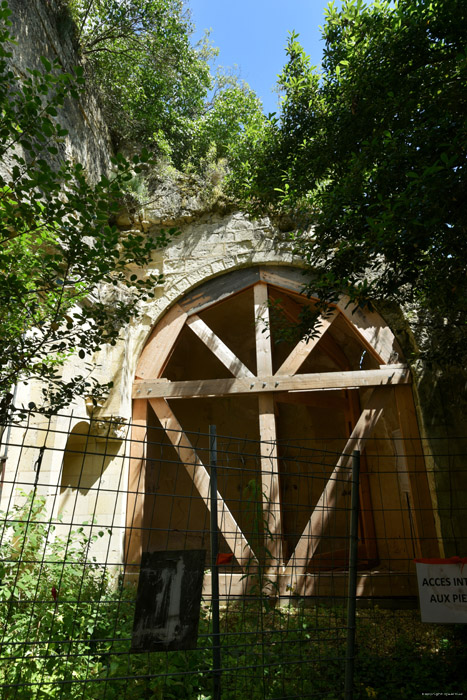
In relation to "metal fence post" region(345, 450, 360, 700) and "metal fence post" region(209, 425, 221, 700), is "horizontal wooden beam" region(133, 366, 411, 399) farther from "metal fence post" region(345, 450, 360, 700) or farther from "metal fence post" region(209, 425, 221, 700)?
"metal fence post" region(209, 425, 221, 700)

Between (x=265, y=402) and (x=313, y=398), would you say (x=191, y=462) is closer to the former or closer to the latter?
(x=265, y=402)

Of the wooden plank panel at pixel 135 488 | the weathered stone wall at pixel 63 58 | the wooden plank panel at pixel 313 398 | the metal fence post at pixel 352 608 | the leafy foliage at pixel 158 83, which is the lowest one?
the metal fence post at pixel 352 608

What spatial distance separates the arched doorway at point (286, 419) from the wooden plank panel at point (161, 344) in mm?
14

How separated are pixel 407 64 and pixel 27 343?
4.10 meters

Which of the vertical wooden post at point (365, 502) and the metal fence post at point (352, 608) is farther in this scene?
the vertical wooden post at point (365, 502)

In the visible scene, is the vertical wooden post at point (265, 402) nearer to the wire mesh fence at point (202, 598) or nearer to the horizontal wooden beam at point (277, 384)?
the horizontal wooden beam at point (277, 384)

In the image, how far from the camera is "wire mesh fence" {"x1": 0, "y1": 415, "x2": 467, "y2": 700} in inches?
107

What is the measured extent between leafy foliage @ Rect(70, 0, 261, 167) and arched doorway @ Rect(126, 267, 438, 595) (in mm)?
3791

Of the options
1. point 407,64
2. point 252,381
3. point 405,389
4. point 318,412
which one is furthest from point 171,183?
point 318,412

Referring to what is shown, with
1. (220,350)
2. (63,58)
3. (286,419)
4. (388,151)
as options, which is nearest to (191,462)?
(220,350)

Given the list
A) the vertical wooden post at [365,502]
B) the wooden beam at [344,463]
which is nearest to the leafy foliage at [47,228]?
the wooden beam at [344,463]

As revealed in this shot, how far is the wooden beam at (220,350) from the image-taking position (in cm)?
648

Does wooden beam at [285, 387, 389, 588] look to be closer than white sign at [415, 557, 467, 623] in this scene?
No

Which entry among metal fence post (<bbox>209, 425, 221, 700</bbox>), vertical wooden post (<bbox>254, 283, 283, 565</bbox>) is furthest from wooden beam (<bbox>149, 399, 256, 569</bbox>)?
metal fence post (<bbox>209, 425, 221, 700</bbox>)
